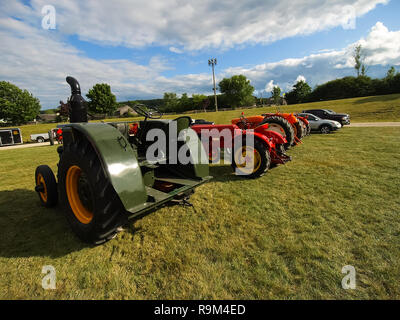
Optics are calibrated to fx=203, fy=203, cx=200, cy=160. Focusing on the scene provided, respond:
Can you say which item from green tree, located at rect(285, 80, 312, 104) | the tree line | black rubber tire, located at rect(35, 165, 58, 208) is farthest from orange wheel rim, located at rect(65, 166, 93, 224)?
green tree, located at rect(285, 80, 312, 104)

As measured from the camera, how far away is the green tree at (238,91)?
2416 inches

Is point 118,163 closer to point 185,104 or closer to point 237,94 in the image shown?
point 237,94

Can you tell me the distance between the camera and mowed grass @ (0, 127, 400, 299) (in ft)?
5.93

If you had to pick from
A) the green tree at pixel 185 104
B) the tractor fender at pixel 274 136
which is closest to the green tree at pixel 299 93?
the green tree at pixel 185 104

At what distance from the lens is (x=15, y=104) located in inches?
1537

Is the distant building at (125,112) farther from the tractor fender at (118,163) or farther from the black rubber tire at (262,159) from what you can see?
the black rubber tire at (262,159)

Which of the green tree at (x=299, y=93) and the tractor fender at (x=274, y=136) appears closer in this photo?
the tractor fender at (x=274, y=136)

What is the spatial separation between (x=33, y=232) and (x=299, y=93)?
62.4 metres

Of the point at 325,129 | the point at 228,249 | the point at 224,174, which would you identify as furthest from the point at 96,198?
the point at 325,129

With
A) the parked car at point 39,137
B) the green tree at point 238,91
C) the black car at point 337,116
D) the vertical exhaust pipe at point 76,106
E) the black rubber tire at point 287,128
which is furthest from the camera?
the green tree at point 238,91

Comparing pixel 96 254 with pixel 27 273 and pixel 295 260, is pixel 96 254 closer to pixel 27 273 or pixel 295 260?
pixel 27 273

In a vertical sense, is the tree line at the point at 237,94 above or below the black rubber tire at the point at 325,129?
above

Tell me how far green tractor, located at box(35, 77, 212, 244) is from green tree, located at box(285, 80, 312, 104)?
5929cm

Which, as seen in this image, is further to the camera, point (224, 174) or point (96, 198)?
point (224, 174)
